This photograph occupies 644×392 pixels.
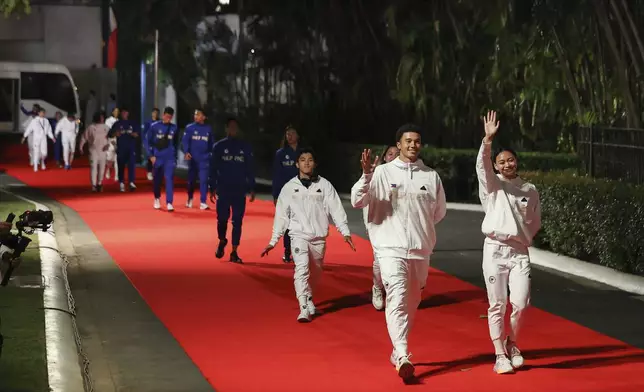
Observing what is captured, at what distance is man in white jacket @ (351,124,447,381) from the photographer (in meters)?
9.97

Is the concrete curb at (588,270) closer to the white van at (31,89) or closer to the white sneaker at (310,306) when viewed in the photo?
the white sneaker at (310,306)

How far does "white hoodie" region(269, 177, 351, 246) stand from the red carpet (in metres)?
0.78

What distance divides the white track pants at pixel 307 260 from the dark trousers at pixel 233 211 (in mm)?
4219

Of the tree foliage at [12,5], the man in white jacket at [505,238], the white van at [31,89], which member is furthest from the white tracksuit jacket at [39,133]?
the man in white jacket at [505,238]

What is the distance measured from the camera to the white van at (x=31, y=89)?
5047 centimetres

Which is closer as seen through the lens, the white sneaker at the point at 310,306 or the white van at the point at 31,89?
the white sneaker at the point at 310,306

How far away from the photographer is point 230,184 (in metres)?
17.2

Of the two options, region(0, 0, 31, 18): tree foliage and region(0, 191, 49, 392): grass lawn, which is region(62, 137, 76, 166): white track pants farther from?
region(0, 191, 49, 392): grass lawn

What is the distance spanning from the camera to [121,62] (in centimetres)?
5206

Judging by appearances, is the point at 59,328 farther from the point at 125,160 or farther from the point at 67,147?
the point at 67,147

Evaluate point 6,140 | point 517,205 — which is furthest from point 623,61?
point 6,140

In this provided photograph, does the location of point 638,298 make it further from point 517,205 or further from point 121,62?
point 121,62

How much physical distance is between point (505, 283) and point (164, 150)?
50.6 ft

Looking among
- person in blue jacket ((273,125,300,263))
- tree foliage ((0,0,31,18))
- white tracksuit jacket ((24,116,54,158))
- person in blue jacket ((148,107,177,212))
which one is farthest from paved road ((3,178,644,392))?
white tracksuit jacket ((24,116,54,158))
